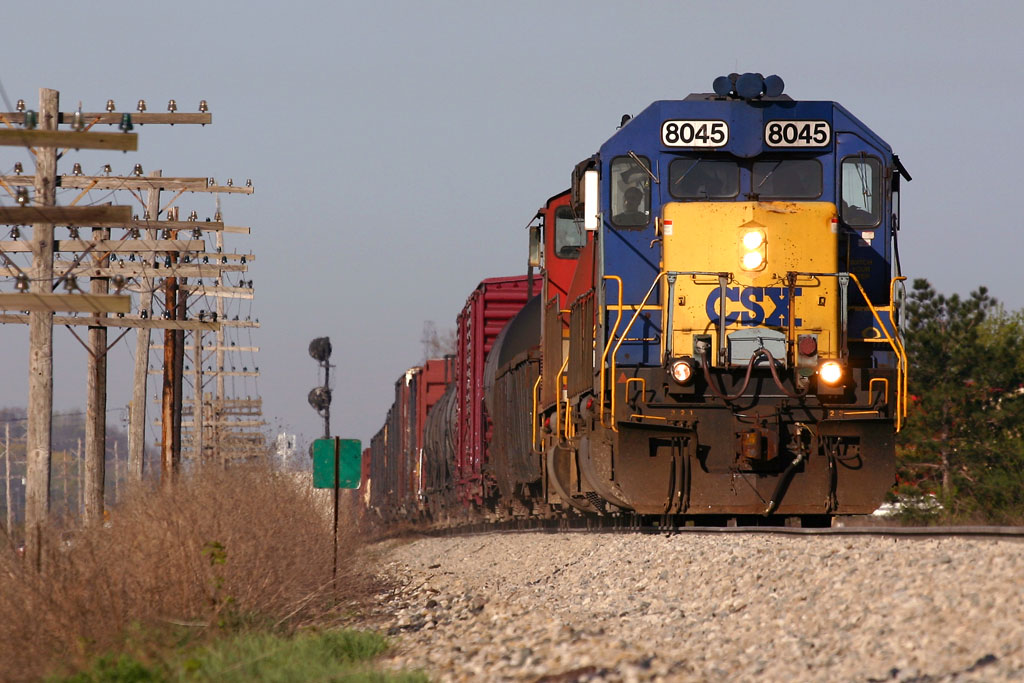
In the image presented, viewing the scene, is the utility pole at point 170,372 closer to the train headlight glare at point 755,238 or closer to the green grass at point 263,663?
the train headlight glare at point 755,238

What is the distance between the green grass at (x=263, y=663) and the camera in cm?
732

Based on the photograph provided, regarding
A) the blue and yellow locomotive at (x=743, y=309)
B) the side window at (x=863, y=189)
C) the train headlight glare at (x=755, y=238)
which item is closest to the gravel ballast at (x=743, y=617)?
the blue and yellow locomotive at (x=743, y=309)

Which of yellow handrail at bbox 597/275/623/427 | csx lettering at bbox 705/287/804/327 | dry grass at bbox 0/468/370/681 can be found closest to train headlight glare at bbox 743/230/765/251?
csx lettering at bbox 705/287/804/327

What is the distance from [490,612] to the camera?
9.93 m

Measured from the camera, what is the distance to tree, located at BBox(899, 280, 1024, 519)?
26797 millimetres

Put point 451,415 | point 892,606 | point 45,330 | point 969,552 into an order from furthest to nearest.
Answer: point 451,415 < point 45,330 < point 969,552 < point 892,606

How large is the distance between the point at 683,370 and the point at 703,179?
1.93 m

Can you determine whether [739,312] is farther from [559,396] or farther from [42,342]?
[42,342]

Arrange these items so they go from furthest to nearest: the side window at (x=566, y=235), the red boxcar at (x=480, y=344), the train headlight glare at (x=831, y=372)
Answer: the red boxcar at (x=480, y=344), the side window at (x=566, y=235), the train headlight glare at (x=831, y=372)

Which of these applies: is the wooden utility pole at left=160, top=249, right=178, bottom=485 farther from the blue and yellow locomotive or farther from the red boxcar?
the blue and yellow locomotive

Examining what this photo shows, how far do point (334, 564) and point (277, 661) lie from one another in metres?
4.96

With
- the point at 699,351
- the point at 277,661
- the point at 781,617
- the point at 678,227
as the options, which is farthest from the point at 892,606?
the point at 678,227

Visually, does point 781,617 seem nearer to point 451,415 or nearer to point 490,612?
point 490,612

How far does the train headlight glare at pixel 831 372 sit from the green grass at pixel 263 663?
444 centimetres
